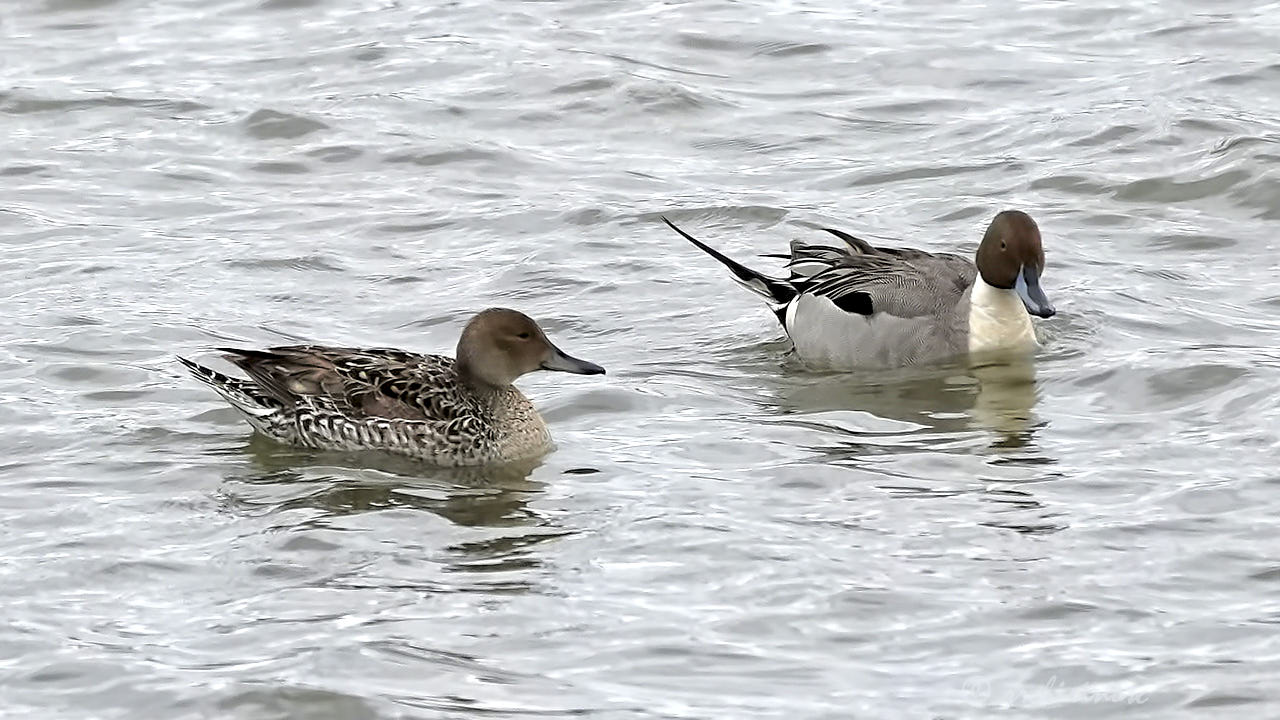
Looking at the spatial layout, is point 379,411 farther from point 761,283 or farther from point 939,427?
point 761,283

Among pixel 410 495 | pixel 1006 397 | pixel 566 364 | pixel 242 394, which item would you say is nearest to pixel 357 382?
pixel 242 394

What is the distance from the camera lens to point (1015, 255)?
11.2m

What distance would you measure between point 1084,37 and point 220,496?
31.5 feet

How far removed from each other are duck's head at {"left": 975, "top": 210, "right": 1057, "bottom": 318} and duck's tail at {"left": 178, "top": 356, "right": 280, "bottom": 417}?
12.0 feet

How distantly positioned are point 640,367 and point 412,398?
1.51 metres

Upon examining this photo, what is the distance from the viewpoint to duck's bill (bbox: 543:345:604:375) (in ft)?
32.1

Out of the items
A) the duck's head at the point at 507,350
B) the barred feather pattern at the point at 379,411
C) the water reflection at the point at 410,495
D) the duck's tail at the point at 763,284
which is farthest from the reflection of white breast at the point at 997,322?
the water reflection at the point at 410,495

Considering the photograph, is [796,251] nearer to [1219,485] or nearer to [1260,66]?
[1219,485]

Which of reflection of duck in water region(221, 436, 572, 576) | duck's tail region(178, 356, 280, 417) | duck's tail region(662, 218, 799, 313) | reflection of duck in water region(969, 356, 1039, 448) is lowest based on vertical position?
reflection of duck in water region(969, 356, 1039, 448)

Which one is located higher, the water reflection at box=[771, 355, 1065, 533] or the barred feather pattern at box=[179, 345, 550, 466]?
the barred feather pattern at box=[179, 345, 550, 466]

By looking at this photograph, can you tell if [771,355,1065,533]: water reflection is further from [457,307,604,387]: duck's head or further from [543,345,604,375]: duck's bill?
[457,307,604,387]: duck's head

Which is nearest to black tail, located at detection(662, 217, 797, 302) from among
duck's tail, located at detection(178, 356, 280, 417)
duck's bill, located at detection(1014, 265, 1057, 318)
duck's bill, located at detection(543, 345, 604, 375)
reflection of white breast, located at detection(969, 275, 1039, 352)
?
reflection of white breast, located at detection(969, 275, 1039, 352)

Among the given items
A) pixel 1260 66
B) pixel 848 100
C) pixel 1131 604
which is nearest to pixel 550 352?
pixel 1131 604

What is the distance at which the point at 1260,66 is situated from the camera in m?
15.7
